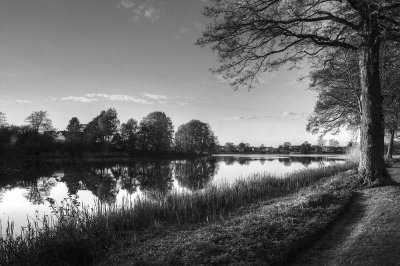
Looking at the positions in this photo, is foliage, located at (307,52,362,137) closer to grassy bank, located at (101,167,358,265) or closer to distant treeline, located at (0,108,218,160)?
grassy bank, located at (101,167,358,265)

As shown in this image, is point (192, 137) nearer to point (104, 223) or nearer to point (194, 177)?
point (194, 177)

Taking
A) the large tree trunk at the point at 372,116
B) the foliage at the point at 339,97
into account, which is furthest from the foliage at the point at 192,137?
the large tree trunk at the point at 372,116

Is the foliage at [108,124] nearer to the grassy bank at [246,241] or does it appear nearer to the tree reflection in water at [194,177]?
the tree reflection in water at [194,177]

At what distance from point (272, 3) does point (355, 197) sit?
28.8 ft

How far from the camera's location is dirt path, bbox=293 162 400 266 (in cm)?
609

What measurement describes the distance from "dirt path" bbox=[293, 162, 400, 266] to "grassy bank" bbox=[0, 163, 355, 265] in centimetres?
134

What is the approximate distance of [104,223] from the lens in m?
10.5

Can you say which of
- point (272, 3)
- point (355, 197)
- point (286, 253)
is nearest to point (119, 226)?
point (286, 253)

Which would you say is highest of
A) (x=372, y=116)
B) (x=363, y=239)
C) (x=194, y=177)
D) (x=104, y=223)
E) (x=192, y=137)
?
(x=192, y=137)

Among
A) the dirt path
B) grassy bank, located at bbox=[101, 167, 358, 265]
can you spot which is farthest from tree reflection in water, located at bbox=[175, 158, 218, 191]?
the dirt path

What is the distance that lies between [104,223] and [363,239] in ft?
27.0

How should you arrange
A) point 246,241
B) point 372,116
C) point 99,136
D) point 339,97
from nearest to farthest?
point 246,241, point 372,116, point 339,97, point 99,136

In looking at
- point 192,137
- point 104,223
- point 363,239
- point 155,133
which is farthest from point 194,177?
point 192,137

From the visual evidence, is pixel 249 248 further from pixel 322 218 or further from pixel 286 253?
pixel 322 218
